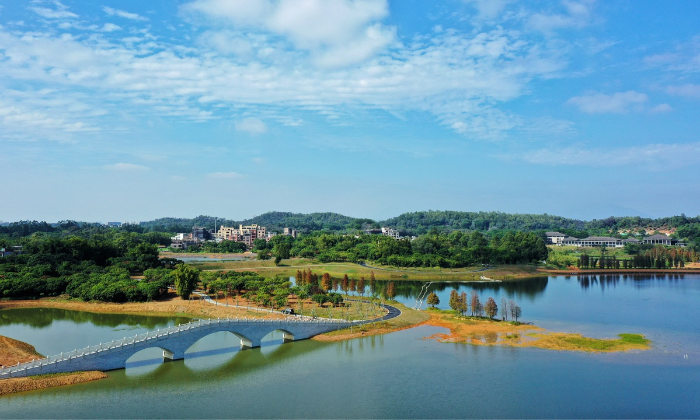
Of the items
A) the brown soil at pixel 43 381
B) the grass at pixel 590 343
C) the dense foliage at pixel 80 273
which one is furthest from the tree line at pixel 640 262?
the brown soil at pixel 43 381

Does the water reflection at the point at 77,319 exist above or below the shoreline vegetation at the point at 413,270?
below

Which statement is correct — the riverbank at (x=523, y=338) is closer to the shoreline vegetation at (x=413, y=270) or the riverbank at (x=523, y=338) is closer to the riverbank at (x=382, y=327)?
the riverbank at (x=382, y=327)

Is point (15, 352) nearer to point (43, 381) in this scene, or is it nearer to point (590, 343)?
point (43, 381)

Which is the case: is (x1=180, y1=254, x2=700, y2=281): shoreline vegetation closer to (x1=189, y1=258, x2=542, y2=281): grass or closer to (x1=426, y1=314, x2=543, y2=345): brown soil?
(x1=189, y1=258, x2=542, y2=281): grass

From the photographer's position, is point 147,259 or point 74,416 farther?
point 147,259

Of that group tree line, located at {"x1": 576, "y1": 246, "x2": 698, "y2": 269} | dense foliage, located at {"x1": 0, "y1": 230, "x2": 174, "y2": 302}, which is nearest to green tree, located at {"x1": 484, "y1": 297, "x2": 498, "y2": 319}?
dense foliage, located at {"x1": 0, "y1": 230, "x2": 174, "y2": 302}

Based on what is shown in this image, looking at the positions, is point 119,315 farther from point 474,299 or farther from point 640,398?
point 640,398

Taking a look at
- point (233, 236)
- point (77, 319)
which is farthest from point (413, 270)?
point (233, 236)

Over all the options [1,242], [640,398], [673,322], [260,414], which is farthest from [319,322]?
[1,242]
